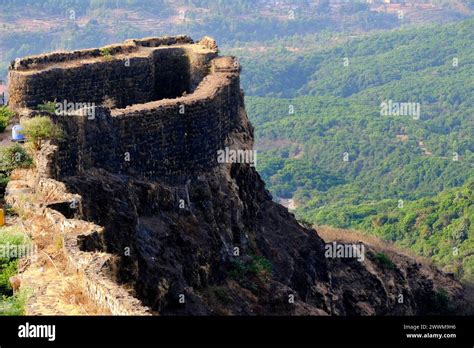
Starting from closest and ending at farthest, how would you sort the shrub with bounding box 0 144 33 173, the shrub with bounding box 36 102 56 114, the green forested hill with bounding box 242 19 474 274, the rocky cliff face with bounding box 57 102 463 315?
the rocky cliff face with bounding box 57 102 463 315
the shrub with bounding box 0 144 33 173
the shrub with bounding box 36 102 56 114
the green forested hill with bounding box 242 19 474 274

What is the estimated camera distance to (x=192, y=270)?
90.4 ft

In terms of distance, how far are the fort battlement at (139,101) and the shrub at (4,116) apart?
0.49 m

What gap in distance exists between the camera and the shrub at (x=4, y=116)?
29.5 meters

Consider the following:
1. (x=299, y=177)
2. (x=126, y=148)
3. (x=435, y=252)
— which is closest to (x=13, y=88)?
(x=126, y=148)

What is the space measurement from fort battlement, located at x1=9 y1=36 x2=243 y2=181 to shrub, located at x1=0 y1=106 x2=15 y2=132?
49 centimetres

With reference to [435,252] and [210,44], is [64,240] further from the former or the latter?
[435,252]

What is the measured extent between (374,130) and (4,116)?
102640 millimetres

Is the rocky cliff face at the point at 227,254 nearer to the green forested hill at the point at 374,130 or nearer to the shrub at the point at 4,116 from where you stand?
the shrub at the point at 4,116

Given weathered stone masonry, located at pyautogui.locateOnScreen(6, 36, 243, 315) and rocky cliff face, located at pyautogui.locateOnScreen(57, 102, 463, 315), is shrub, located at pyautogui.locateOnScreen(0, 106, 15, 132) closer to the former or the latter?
weathered stone masonry, located at pyautogui.locateOnScreen(6, 36, 243, 315)

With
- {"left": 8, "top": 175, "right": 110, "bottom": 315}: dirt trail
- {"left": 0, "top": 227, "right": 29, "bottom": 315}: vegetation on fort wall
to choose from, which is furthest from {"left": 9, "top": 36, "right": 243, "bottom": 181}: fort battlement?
{"left": 8, "top": 175, "right": 110, "bottom": 315}: dirt trail

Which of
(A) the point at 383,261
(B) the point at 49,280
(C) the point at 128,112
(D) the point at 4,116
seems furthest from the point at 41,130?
(A) the point at 383,261

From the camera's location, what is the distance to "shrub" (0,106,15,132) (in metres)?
29.5

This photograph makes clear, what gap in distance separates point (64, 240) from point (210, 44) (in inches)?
→ 767

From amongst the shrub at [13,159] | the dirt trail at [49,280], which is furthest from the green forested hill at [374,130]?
the dirt trail at [49,280]
